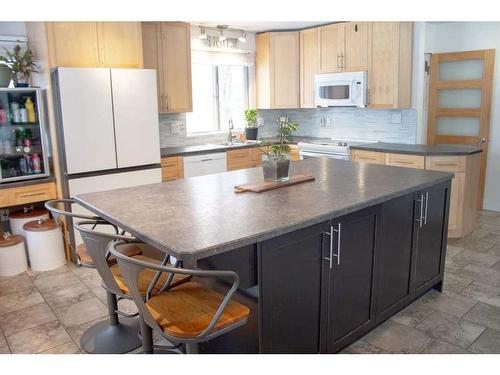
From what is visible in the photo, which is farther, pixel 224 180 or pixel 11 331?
pixel 224 180

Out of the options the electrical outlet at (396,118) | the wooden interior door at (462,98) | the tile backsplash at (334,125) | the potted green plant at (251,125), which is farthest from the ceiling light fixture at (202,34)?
the wooden interior door at (462,98)

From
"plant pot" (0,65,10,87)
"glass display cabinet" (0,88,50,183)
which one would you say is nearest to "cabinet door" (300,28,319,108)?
"glass display cabinet" (0,88,50,183)

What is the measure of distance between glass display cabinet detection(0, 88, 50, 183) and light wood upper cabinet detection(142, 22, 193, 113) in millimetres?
1266

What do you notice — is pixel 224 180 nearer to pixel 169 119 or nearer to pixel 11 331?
pixel 11 331

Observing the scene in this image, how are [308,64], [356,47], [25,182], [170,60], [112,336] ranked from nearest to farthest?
[112,336]
[25,182]
[170,60]
[356,47]
[308,64]

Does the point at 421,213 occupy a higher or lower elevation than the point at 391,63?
lower

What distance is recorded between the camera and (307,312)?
217cm

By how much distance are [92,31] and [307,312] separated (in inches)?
122

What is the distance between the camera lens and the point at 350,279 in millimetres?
2406

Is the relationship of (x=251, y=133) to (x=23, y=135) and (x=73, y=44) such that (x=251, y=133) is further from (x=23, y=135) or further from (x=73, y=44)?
A: (x=23, y=135)

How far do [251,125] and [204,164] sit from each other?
1.41m

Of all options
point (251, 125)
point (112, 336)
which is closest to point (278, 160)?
point (112, 336)

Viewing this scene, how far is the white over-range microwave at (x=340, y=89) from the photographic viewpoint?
16.9 feet
